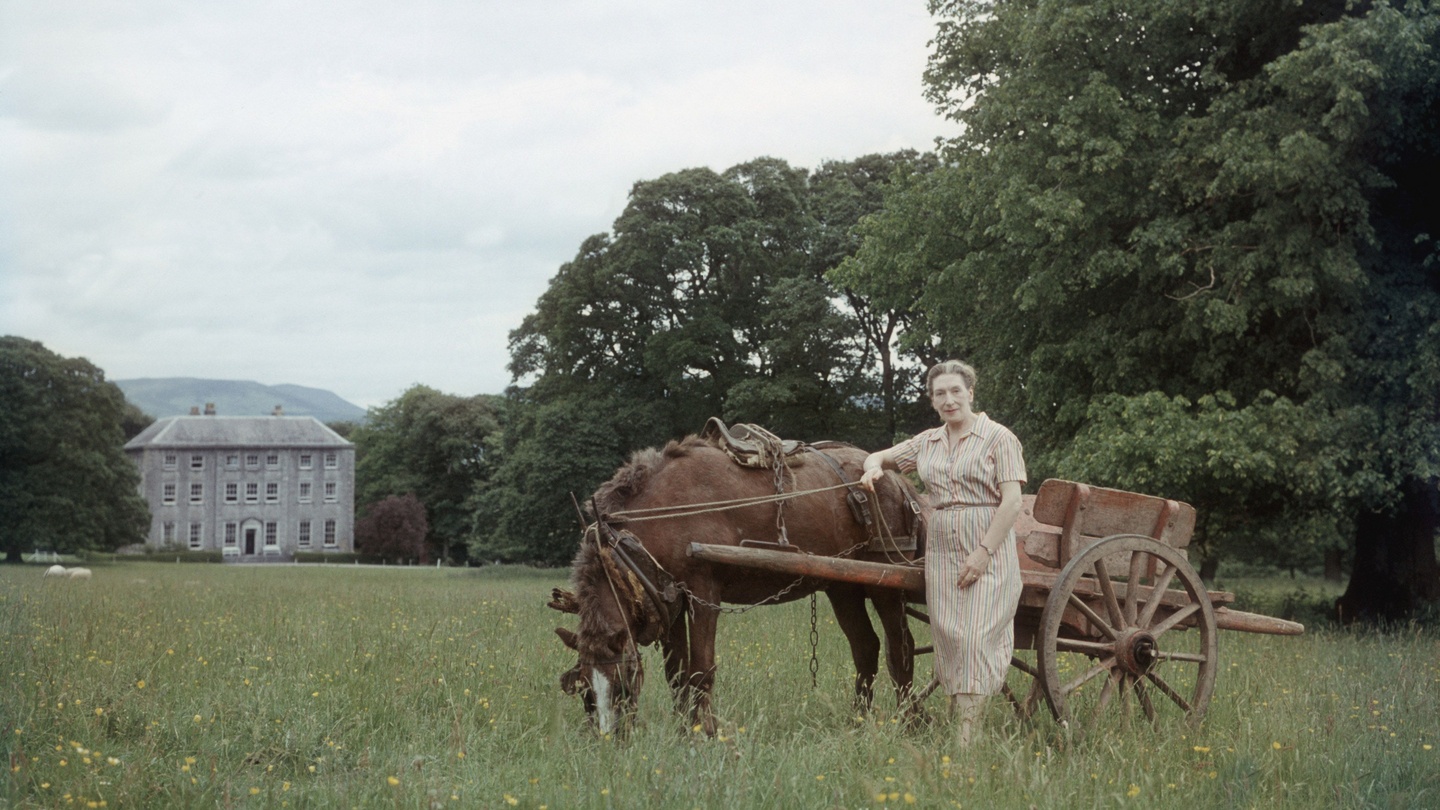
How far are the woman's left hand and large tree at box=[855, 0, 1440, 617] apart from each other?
8.81m

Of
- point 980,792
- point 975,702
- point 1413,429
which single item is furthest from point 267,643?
point 1413,429

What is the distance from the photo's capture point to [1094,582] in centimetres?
636

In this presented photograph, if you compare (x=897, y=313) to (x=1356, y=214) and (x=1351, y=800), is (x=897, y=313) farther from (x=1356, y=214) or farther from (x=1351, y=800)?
(x=1351, y=800)

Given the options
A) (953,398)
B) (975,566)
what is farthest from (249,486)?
(975,566)

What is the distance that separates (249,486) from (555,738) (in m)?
80.4

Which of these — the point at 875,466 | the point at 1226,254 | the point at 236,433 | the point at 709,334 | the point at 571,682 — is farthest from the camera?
the point at 236,433

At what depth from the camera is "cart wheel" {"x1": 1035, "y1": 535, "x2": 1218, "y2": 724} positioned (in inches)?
235

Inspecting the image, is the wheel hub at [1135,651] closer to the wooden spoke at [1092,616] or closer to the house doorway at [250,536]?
the wooden spoke at [1092,616]

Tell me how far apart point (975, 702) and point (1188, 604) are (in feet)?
5.36

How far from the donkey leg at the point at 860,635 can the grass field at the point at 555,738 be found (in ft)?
0.83

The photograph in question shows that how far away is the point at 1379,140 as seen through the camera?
46.1ft

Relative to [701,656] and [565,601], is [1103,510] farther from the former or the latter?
[565,601]

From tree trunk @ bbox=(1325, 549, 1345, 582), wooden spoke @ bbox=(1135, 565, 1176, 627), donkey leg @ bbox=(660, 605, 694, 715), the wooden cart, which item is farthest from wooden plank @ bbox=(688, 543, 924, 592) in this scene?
tree trunk @ bbox=(1325, 549, 1345, 582)

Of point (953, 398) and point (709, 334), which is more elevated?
point (709, 334)
